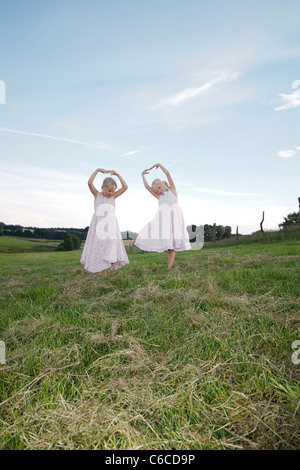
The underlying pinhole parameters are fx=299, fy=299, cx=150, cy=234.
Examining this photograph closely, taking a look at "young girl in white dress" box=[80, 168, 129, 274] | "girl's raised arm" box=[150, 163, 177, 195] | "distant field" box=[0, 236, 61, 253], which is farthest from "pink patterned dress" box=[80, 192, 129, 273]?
"distant field" box=[0, 236, 61, 253]

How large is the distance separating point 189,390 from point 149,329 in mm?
1199

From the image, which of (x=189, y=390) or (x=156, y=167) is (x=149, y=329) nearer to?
(x=189, y=390)

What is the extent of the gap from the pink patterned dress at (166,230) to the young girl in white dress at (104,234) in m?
0.59

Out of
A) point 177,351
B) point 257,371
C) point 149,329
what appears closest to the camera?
point 257,371

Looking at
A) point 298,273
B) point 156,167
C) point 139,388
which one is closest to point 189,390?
point 139,388

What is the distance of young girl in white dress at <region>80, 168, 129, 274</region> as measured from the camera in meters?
7.04

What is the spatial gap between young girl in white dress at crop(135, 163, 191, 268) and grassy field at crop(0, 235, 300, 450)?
2701 mm

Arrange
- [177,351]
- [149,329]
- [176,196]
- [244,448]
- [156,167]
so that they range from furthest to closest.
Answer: [176,196] → [156,167] → [149,329] → [177,351] → [244,448]

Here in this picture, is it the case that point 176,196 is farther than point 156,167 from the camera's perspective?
Yes

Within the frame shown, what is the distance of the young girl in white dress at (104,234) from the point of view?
23.1 ft

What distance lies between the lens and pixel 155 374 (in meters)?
2.47
